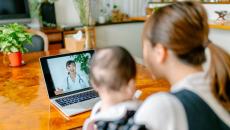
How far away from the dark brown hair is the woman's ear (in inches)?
0.5

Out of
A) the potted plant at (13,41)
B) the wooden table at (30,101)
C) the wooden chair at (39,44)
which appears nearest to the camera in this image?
the wooden table at (30,101)

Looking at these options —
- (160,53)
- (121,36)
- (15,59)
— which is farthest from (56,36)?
(160,53)

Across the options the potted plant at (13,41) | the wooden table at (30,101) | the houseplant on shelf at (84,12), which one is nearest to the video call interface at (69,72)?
the wooden table at (30,101)

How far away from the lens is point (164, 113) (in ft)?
2.27

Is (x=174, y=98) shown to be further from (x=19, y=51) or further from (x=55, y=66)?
(x=19, y=51)

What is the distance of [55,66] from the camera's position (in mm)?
1360

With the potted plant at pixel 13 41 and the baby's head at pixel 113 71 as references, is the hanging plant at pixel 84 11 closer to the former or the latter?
the potted plant at pixel 13 41

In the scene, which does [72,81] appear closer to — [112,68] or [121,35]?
[112,68]

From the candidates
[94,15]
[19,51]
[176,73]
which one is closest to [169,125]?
→ [176,73]

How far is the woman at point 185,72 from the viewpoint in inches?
27.7

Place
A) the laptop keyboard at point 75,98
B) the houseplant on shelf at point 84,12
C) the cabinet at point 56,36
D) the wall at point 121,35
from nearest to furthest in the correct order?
the laptop keyboard at point 75,98, the cabinet at point 56,36, the houseplant on shelf at point 84,12, the wall at point 121,35

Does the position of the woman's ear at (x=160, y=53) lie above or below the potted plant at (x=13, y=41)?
above

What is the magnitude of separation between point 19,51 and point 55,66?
0.79 meters

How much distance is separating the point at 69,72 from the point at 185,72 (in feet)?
2.41
